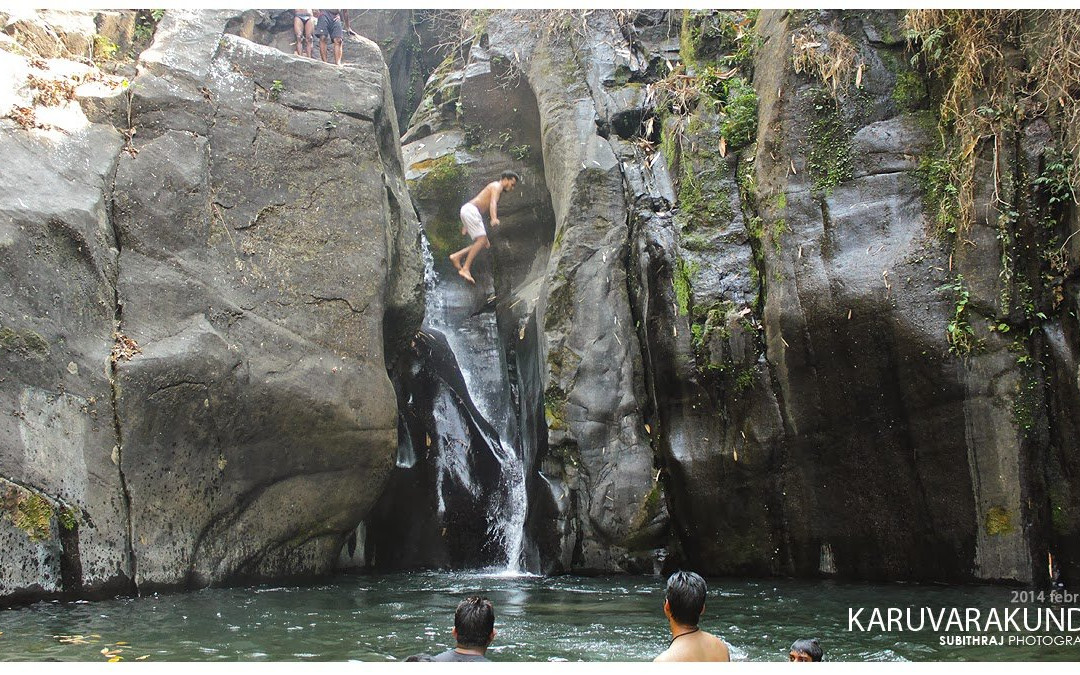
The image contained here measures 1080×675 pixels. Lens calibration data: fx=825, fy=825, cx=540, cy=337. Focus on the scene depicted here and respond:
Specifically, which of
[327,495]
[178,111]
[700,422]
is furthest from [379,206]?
[700,422]

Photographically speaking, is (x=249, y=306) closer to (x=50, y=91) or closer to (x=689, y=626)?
(x=50, y=91)

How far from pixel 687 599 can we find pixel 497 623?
3317 millimetres

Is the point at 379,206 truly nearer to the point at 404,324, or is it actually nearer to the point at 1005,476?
the point at 404,324

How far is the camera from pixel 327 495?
30.5ft

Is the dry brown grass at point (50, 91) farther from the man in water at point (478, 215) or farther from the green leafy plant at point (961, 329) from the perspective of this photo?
the green leafy plant at point (961, 329)

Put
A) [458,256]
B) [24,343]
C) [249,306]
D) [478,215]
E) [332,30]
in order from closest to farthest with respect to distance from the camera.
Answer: [24,343]
[249,306]
[332,30]
[478,215]
[458,256]

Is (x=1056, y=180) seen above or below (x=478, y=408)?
above

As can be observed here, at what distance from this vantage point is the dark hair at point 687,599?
148 inches

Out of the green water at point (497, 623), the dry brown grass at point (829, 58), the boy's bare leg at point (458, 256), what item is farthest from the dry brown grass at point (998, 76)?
the boy's bare leg at point (458, 256)

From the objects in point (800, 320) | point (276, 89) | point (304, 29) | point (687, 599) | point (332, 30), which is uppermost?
point (304, 29)

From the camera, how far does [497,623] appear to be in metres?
6.71

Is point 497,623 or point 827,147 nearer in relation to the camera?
point 497,623

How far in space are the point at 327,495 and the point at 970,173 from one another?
7.59 metres

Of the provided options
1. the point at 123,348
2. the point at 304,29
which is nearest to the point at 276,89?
the point at 304,29
